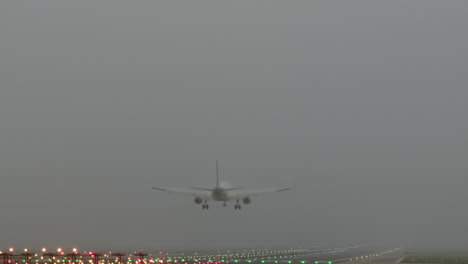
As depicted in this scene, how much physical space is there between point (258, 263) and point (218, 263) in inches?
334

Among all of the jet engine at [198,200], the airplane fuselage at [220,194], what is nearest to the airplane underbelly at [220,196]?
the airplane fuselage at [220,194]

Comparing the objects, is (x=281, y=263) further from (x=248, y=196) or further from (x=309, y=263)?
(x=248, y=196)

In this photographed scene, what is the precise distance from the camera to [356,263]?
489 feet

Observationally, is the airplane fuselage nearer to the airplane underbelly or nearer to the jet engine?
the airplane underbelly

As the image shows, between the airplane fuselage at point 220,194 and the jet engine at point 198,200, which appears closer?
the jet engine at point 198,200

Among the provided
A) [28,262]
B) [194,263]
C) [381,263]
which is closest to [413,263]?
[381,263]

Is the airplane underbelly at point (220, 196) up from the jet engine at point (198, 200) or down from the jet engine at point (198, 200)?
up

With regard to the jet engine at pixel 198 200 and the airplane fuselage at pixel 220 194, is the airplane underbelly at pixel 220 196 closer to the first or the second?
the airplane fuselage at pixel 220 194

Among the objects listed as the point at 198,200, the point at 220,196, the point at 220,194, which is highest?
the point at 220,194

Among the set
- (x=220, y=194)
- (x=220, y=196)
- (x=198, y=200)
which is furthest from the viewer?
(x=220, y=196)

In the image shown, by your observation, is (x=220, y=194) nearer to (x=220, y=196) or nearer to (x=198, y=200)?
(x=220, y=196)

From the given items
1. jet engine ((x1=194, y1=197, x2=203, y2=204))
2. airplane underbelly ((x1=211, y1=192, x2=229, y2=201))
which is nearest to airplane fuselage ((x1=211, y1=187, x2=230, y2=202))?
airplane underbelly ((x1=211, y1=192, x2=229, y2=201))

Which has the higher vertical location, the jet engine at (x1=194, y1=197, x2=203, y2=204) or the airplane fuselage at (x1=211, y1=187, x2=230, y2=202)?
the airplane fuselage at (x1=211, y1=187, x2=230, y2=202)

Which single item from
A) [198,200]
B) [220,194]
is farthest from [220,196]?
[198,200]
